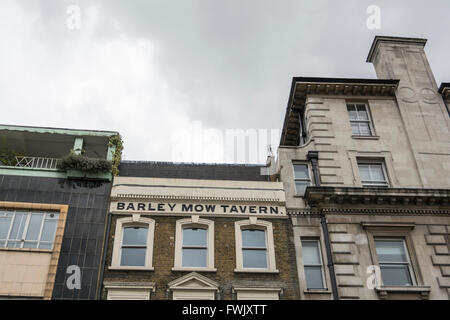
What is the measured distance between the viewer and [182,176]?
1888cm

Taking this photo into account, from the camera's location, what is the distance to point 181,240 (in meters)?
16.1

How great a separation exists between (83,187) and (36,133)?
144 inches

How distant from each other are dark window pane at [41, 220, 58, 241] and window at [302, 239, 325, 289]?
9.39 m

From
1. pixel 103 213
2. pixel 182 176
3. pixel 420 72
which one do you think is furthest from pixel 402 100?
pixel 103 213

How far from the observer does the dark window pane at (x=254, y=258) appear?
1592 centimetres

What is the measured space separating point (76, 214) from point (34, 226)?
5.02ft

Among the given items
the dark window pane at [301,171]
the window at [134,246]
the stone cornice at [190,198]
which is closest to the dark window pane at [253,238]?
the stone cornice at [190,198]

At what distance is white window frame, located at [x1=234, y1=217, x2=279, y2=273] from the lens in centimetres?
1545

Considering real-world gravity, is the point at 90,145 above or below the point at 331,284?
above

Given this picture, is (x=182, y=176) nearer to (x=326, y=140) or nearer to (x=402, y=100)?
(x=326, y=140)

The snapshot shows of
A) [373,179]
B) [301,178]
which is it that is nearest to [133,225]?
[301,178]

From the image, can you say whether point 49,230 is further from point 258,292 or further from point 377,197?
point 377,197

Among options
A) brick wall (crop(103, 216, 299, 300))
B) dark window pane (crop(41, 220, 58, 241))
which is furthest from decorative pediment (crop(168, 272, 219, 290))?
dark window pane (crop(41, 220, 58, 241))

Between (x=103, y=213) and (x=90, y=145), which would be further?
(x=90, y=145)
